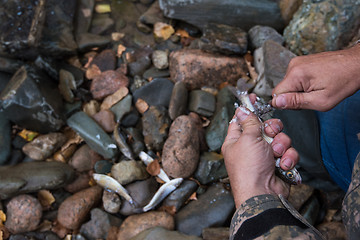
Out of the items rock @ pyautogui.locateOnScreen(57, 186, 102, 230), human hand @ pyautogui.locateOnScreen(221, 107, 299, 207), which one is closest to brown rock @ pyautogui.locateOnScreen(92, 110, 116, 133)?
rock @ pyautogui.locateOnScreen(57, 186, 102, 230)

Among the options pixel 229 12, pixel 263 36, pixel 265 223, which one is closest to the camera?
pixel 265 223

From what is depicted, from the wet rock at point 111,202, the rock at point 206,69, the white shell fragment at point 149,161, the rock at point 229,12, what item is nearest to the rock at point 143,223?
the wet rock at point 111,202

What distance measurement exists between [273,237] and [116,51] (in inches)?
148

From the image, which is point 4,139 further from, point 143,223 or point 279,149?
point 279,149

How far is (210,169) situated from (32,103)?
7.49ft

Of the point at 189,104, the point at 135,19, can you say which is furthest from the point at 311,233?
the point at 135,19

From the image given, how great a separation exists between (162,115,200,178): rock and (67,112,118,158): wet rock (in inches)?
27.7

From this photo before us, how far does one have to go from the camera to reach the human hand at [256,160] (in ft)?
6.43

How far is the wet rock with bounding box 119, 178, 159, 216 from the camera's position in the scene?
338cm

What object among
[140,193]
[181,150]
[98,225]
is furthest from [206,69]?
[98,225]

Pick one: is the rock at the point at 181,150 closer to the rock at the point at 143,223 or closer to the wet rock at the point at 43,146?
the rock at the point at 143,223

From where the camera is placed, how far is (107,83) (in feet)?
13.5

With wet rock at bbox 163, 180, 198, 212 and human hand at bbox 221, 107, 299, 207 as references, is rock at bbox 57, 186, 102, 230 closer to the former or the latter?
wet rock at bbox 163, 180, 198, 212

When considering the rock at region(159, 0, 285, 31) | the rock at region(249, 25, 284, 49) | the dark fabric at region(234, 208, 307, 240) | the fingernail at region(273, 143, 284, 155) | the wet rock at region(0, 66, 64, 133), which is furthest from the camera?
the rock at region(159, 0, 285, 31)
